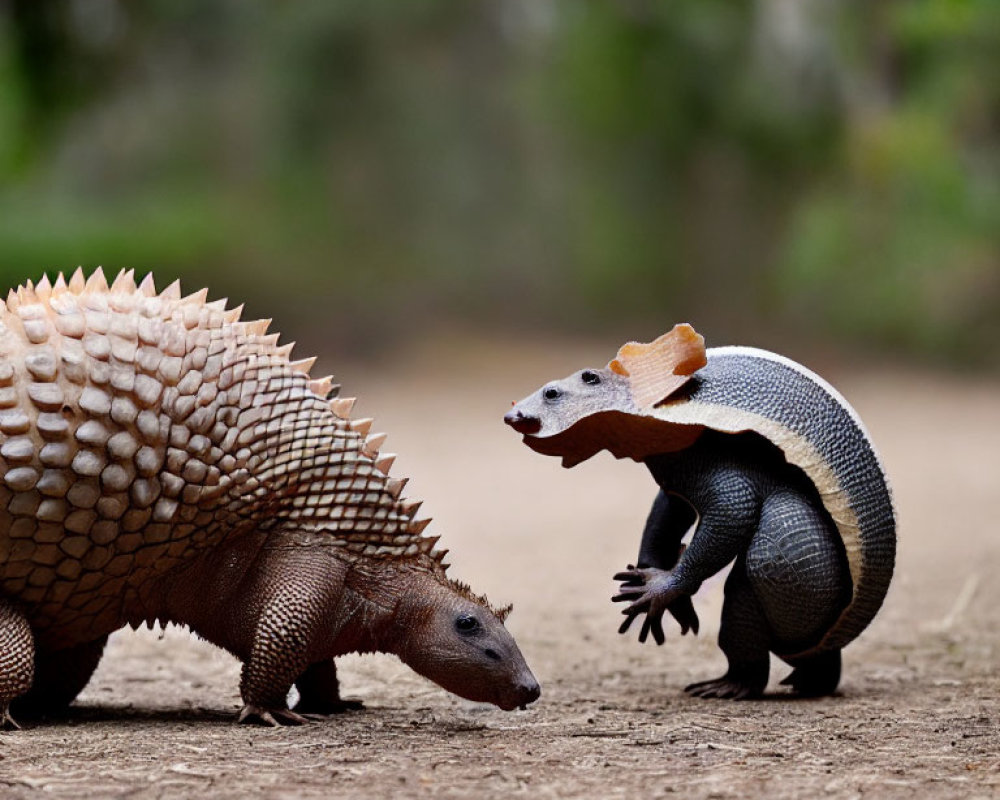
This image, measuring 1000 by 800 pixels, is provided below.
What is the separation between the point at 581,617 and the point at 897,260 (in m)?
12.0

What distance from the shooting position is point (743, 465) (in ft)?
16.1

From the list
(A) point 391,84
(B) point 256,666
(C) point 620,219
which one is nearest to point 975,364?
(C) point 620,219

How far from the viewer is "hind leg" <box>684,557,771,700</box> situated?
5.01 m

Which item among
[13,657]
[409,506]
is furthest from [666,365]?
[13,657]

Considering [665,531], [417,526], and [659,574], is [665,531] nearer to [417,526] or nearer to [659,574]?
[659,574]

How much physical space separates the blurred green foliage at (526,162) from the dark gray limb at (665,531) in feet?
42.8

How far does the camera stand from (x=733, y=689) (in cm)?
511

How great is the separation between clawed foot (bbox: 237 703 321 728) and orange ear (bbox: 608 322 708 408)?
1.63 m

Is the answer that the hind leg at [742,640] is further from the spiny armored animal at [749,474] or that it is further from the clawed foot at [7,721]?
the clawed foot at [7,721]

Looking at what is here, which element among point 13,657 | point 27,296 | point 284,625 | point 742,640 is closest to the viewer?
point 13,657

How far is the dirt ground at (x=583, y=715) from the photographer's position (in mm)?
3676

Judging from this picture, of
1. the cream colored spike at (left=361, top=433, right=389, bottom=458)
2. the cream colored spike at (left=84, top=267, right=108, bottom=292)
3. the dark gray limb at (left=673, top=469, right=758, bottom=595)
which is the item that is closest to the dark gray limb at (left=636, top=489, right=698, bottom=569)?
the dark gray limb at (left=673, top=469, right=758, bottom=595)

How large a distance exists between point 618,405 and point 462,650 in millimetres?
1037

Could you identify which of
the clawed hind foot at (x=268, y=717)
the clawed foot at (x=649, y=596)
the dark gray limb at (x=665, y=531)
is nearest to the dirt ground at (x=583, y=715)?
the clawed hind foot at (x=268, y=717)
